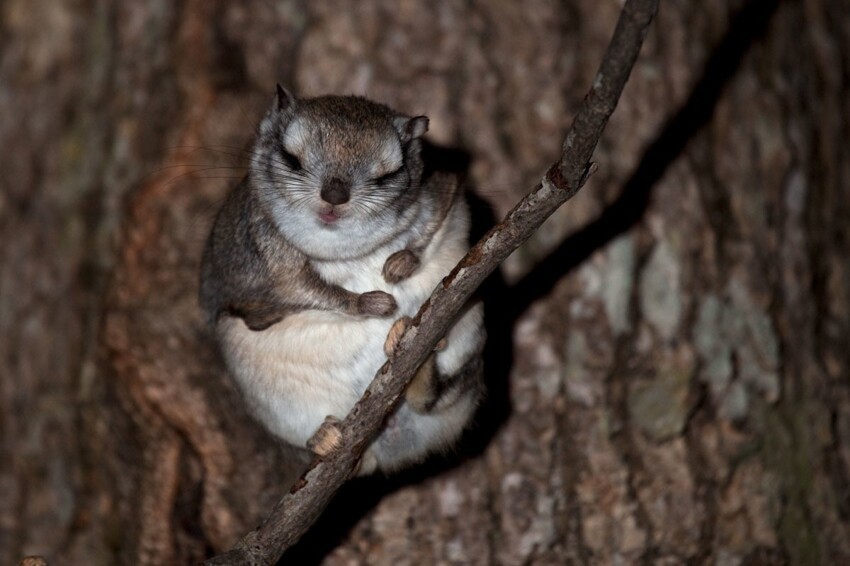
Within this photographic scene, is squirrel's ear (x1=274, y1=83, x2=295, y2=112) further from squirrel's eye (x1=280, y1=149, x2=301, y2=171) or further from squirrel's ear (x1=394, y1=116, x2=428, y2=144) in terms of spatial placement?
squirrel's ear (x1=394, y1=116, x2=428, y2=144)

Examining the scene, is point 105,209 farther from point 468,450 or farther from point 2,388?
point 468,450

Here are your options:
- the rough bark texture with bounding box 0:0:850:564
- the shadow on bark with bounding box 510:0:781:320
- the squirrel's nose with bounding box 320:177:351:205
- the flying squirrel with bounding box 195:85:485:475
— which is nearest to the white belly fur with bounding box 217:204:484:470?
the flying squirrel with bounding box 195:85:485:475

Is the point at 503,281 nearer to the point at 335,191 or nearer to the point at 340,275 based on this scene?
the point at 340,275

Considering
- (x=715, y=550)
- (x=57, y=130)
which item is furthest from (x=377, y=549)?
(x=57, y=130)

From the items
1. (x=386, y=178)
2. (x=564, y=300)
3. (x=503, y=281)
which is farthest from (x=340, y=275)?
(x=564, y=300)

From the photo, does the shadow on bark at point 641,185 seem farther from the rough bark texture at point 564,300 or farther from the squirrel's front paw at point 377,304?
the squirrel's front paw at point 377,304
